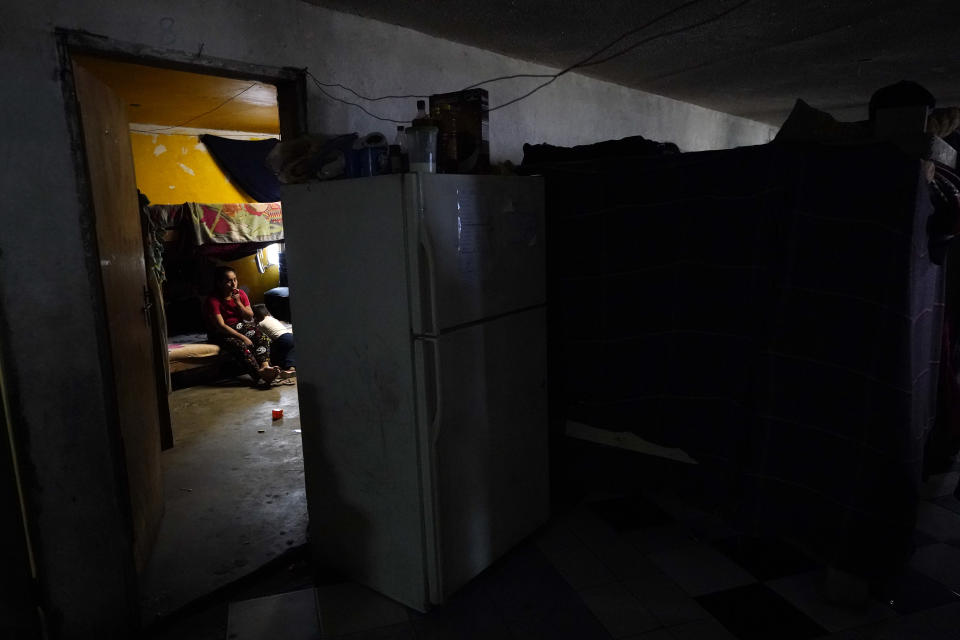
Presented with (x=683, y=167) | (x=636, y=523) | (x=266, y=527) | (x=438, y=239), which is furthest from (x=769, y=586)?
(x=266, y=527)

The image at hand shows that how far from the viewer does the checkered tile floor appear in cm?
190

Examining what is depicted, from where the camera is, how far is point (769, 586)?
2102mm

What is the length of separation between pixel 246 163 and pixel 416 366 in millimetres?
4990

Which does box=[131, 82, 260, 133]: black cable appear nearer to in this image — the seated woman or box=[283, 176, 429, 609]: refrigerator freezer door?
the seated woman

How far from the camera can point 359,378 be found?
2033 mm

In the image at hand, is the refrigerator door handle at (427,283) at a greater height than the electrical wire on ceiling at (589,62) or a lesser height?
lesser

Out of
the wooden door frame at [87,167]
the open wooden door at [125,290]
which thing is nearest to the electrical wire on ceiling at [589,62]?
the wooden door frame at [87,167]

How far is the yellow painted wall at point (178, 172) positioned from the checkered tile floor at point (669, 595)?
4.94 m

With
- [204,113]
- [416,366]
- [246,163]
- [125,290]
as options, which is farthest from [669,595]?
[246,163]

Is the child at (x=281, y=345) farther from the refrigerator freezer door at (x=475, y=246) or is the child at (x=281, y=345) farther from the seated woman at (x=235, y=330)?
the refrigerator freezer door at (x=475, y=246)

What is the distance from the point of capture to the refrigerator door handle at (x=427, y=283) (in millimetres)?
1789

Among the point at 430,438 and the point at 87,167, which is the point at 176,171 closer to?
the point at 87,167

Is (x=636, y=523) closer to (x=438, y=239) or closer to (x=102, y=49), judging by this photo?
(x=438, y=239)

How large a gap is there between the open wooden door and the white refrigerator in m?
0.65
